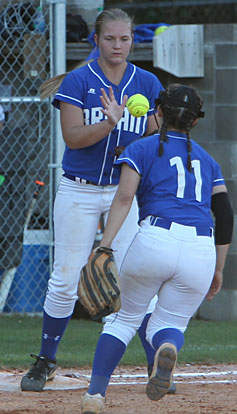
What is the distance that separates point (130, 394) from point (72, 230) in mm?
901

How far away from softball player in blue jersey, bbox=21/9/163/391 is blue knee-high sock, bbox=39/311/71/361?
47 mm

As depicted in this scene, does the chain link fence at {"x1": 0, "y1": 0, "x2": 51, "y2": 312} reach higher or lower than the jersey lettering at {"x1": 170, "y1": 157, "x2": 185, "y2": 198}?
lower

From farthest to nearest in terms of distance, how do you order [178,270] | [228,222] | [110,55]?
[110,55], [228,222], [178,270]

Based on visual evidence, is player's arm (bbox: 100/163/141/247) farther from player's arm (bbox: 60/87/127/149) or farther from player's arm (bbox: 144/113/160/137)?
player's arm (bbox: 144/113/160/137)

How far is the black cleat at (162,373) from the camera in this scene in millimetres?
3293

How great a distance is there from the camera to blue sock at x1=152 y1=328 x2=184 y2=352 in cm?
343

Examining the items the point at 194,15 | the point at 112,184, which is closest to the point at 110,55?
the point at 112,184

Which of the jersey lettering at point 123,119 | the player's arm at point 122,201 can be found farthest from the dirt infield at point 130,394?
the jersey lettering at point 123,119

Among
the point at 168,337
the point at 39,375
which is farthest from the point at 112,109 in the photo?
the point at 39,375

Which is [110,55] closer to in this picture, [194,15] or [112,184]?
[112,184]

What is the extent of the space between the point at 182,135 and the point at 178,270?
62cm

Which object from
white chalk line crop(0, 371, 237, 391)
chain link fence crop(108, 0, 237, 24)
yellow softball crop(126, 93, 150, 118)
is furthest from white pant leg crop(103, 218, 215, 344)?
chain link fence crop(108, 0, 237, 24)

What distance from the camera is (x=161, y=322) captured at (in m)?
3.54

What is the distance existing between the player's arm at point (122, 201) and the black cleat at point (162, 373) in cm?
51
